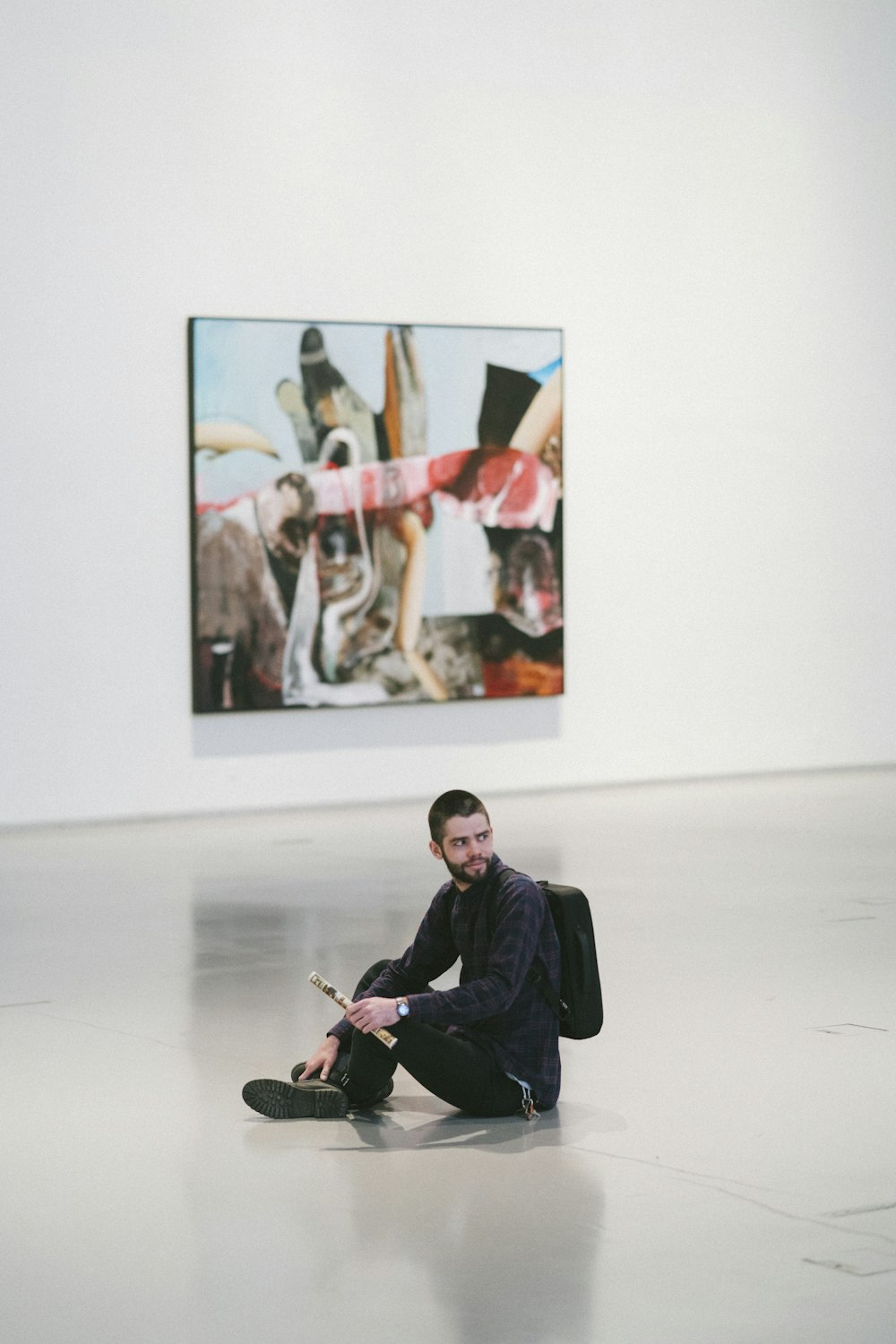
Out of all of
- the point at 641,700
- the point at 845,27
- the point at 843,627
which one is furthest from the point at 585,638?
the point at 845,27

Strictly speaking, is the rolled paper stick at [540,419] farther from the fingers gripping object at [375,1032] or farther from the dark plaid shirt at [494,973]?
the fingers gripping object at [375,1032]

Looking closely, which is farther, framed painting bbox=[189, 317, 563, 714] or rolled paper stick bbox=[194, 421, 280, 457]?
framed painting bbox=[189, 317, 563, 714]

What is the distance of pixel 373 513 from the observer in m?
15.9

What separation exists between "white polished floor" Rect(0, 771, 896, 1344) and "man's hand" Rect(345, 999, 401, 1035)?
37 centimetres

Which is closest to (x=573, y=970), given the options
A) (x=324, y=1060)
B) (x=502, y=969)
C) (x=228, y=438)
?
(x=502, y=969)

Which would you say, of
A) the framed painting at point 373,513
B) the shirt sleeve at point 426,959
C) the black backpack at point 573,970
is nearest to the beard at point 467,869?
the black backpack at point 573,970

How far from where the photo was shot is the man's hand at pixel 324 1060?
6.44 metres

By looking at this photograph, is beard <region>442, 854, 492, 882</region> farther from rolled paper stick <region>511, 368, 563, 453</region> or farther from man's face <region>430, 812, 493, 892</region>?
rolled paper stick <region>511, 368, 563, 453</region>

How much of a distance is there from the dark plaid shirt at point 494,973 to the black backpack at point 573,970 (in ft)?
0.10

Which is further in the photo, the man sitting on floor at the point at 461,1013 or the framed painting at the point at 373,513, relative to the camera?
the framed painting at the point at 373,513

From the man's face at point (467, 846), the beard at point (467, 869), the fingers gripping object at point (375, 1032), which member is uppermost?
the man's face at point (467, 846)

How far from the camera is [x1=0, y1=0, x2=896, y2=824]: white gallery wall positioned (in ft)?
47.6

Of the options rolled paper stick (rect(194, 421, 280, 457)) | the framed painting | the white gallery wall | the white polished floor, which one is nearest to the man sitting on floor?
the white polished floor

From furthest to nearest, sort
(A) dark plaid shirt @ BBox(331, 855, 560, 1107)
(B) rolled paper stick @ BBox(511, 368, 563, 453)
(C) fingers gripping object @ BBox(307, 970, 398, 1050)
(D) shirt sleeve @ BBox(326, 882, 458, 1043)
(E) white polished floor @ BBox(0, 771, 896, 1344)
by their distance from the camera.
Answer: (B) rolled paper stick @ BBox(511, 368, 563, 453), (D) shirt sleeve @ BBox(326, 882, 458, 1043), (A) dark plaid shirt @ BBox(331, 855, 560, 1107), (C) fingers gripping object @ BBox(307, 970, 398, 1050), (E) white polished floor @ BBox(0, 771, 896, 1344)
